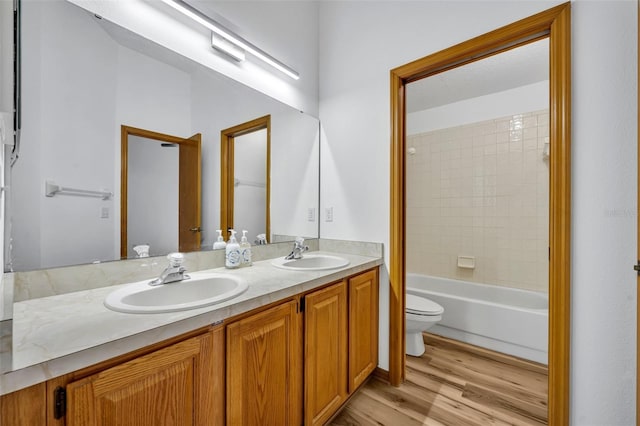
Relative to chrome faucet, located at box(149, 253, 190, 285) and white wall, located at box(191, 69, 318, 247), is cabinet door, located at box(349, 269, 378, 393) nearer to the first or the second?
white wall, located at box(191, 69, 318, 247)

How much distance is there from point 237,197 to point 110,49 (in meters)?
0.86

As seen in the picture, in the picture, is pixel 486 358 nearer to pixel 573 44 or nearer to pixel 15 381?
pixel 573 44

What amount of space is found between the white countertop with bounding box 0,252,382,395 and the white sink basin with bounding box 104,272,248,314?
0.02 meters

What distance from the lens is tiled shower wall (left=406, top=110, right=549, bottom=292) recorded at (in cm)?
252

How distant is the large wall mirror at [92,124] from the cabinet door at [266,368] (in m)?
0.63

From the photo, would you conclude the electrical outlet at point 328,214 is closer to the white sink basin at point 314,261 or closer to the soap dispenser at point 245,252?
the white sink basin at point 314,261

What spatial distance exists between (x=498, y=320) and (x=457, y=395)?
825mm

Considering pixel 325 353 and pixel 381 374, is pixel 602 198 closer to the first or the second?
pixel 325 353

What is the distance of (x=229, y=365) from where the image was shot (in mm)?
889

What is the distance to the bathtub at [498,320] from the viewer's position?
202cm

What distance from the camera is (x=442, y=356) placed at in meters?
2.10

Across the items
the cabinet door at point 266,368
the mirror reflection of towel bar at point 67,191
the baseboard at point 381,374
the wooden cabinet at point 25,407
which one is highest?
the mirror reflection of towel bar at point 67,191

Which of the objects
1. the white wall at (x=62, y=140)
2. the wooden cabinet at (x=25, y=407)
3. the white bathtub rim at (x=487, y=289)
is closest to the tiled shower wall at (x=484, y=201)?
the white bathtub rim at (x=487, y=289)

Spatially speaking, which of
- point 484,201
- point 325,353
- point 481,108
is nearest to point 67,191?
point 325,353
